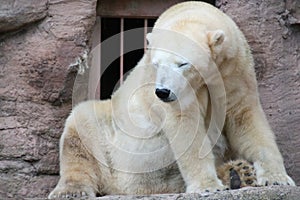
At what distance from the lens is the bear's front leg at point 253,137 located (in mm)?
4648

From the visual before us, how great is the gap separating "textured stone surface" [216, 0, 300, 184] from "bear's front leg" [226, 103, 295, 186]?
0.55 m

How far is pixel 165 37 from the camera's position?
455cm

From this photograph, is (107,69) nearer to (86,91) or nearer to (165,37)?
(86,91)

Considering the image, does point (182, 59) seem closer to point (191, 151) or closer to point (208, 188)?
point (191, 151)

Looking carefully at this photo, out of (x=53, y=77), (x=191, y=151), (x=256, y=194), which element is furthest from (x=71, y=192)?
(x=256, y=194)

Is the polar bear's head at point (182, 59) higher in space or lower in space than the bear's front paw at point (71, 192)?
higher

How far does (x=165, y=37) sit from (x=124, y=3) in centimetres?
109

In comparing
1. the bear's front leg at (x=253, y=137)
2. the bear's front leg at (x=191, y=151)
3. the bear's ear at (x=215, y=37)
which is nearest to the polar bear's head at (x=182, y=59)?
the bear's ear at (x=215, y=37)

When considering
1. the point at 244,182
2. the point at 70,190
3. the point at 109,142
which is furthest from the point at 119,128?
the point at 244,182

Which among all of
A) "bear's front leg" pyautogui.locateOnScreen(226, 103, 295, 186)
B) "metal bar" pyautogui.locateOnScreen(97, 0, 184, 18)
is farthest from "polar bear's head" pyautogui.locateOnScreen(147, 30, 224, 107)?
"metal bar" pyautogui.locateOnScreen(97, 0, 184, 18)

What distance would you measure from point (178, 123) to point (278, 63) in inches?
40.5

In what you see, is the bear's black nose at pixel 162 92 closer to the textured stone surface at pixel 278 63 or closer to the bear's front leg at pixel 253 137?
the bear's front leg at pixel 253 137

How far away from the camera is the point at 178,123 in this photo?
4566 mm

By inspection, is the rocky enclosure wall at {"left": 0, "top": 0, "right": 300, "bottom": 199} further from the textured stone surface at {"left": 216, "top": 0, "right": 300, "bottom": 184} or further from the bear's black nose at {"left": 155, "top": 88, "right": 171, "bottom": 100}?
the bear's black nose at {"left": 155, "top": 88, "right": 171, "bottom": 100}
